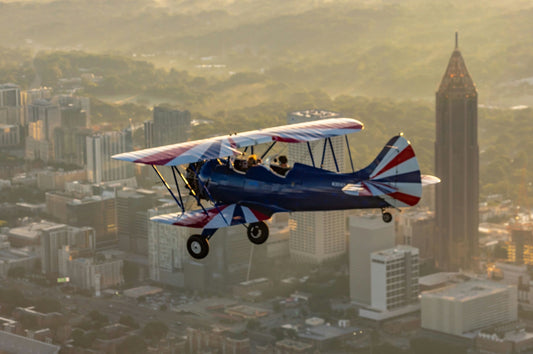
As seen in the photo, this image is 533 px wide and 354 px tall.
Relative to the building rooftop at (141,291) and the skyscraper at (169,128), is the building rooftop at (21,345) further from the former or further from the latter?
the skyscraper at (169,128)

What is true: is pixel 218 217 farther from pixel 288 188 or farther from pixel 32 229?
pixel 32 229

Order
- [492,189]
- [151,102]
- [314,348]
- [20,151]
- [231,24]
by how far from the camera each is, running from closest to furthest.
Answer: [314,348]
[492,189]
[20,151]
[151,102]
[231,24]

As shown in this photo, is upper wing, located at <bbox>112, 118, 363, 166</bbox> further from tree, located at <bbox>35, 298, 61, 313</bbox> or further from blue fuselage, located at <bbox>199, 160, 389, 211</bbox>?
tree, located at <bbox>35, 298, 61, 313</bbox>

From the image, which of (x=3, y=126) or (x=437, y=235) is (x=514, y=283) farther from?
(x=3, y=126)

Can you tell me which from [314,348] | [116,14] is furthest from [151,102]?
[314,348]

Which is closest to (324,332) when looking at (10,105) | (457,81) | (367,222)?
(367,222)

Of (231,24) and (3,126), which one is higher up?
(231,24)

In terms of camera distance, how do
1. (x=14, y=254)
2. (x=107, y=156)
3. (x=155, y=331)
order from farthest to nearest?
(x=107, y=156) < (x=14, y=254) < (x=155, y=331)
